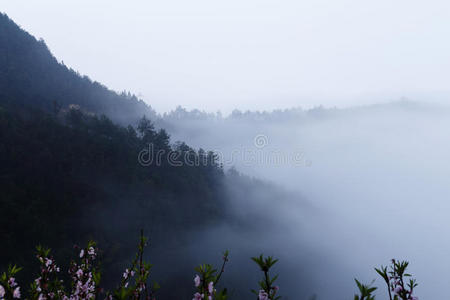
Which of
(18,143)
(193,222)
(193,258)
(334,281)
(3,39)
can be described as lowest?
(334,281)

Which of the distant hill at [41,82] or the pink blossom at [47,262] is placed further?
the distant hill at [41,82]

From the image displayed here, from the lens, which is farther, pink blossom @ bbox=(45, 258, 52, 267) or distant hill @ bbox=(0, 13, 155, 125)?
distant hill @ bbox=(0, 13, 155, 125)

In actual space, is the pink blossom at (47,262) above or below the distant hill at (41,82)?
below

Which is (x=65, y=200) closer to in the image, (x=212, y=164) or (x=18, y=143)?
(x=18, y=143)

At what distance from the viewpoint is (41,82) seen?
92438mm

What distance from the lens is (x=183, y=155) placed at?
288ft

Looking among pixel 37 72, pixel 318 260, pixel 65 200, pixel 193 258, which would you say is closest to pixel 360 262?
pixel 318 260

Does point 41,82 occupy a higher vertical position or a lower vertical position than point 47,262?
higher

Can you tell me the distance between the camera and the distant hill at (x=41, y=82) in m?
80.0

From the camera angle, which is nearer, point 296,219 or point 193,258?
point 193,258

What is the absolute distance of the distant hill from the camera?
80006 mm

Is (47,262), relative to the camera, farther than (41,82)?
No

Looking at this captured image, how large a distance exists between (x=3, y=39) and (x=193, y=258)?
96.9 metres

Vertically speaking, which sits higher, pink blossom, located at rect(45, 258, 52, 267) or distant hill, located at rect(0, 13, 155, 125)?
distant hill, located at rect(0, 13, 155, 125)
